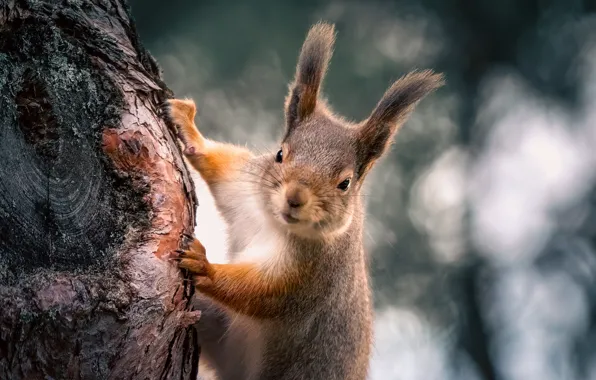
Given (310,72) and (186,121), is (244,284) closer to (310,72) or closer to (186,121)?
(186,121)

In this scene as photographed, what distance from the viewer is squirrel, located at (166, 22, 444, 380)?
1.89m

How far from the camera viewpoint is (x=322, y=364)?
6.96 ft

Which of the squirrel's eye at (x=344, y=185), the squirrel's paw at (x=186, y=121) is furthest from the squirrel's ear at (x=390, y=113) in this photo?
the squirrel's paw at (x=186, y=121)

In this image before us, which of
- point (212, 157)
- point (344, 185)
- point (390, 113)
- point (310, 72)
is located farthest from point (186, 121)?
point (390, 113)

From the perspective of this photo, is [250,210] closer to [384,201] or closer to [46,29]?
[46,29]

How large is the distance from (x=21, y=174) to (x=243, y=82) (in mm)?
2145

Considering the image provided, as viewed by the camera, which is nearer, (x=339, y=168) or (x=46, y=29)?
(x=46, y=29)

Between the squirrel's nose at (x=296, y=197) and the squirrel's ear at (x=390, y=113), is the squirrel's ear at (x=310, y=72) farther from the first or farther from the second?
the squirrel's nose at (x=296, y=197)

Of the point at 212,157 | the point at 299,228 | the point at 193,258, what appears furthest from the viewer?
the point at 212,157

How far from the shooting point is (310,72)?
2.09 meters

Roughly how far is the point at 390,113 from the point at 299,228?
1.56 feet

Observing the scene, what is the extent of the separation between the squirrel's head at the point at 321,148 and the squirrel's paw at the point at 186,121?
27cm

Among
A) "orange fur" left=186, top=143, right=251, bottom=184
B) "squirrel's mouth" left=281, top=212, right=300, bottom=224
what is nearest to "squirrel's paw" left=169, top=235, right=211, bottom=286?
"squirrel's mouth" left=281, top=212, right=300, bottom=224

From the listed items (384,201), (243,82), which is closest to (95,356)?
(243,82)
